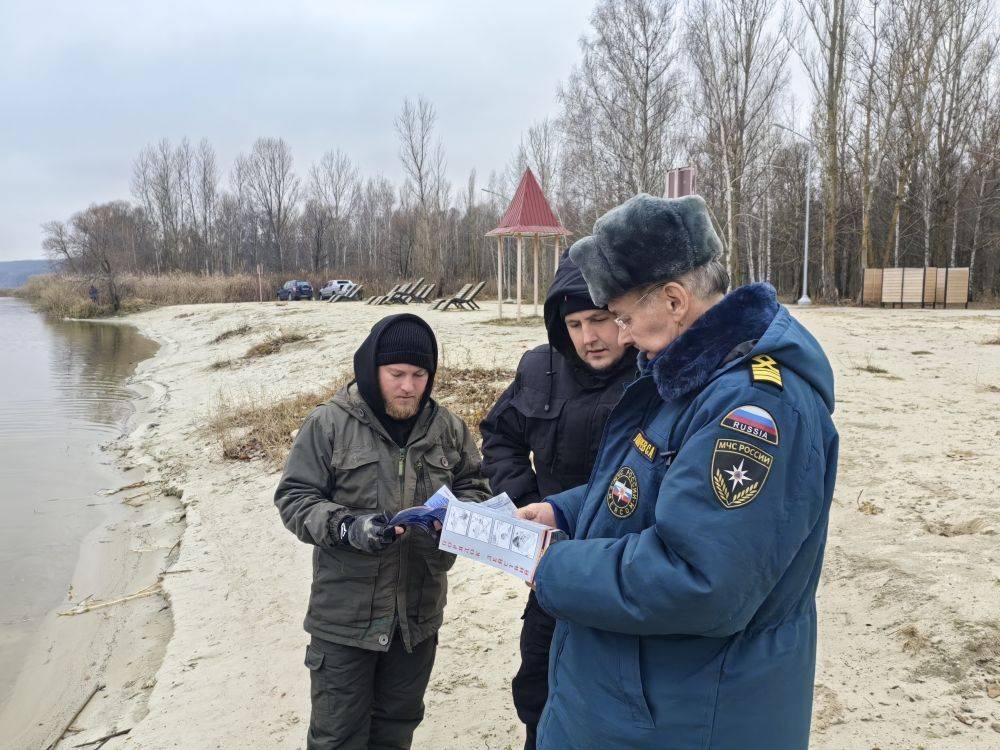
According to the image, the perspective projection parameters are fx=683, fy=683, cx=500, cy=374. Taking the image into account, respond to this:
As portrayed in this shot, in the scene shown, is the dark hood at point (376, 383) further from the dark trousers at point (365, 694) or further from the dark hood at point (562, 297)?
the dark trousers at point (365, 694)

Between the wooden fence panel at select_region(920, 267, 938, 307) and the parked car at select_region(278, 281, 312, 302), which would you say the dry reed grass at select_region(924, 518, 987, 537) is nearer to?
the wooden fence panel at select_region(920, 267, 938, 307)

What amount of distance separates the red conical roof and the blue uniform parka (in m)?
15.8

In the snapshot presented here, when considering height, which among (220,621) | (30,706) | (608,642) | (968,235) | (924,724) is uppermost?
(968,235)

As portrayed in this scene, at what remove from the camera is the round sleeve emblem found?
4.62 feet

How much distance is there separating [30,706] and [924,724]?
5092mm

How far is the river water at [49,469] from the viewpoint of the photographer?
19.9 ft

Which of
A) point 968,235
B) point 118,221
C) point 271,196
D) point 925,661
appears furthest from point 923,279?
point 118,221

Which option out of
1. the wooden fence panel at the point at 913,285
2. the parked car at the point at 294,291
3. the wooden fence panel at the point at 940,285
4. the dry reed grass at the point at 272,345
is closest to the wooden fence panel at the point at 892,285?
the wooden fence panel at the point at 913,285

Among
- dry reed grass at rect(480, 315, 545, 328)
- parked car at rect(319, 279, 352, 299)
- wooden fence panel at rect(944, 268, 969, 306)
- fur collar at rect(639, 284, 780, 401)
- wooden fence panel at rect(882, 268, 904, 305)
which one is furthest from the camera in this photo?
parked car at rect(319, 279, 352, 299)

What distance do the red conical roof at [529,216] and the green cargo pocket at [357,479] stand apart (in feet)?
48.5

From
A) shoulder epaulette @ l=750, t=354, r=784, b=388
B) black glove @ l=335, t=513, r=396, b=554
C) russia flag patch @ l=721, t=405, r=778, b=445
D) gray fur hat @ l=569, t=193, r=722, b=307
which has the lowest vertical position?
black glove @ l=335, t=513, r=396, b=554

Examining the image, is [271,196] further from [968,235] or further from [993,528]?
[993,528]

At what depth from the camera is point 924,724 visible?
9.21 feet

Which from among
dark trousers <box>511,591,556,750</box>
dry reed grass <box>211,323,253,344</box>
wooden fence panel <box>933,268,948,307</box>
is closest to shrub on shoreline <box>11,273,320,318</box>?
dry reed grass <box>211,323,253,344</box>
